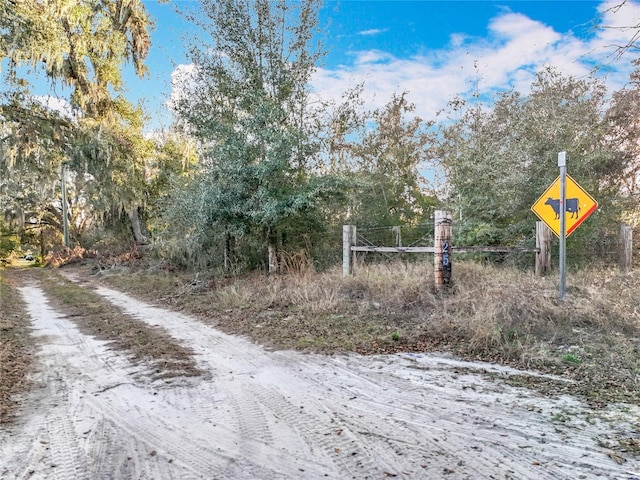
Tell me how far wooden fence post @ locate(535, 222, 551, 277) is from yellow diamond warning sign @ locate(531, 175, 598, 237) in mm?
1911

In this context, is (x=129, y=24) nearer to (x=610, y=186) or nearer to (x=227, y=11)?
(x=227, y=11)

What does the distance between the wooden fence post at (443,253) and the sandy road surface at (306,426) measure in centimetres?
281

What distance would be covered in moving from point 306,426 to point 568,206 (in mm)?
5578

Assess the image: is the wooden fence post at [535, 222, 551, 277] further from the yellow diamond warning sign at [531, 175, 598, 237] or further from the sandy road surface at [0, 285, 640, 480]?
the sandy road surface at [0, 285, 640, 480]

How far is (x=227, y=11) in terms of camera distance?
10.9 metres

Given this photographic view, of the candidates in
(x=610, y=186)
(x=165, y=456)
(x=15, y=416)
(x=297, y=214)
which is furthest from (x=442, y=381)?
(x=610, y=186)

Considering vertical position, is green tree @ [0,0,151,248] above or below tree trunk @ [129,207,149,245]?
above

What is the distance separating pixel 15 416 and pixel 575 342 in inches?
226

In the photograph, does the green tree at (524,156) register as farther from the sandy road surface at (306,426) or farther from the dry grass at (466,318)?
the sandy road surface at (306,426)

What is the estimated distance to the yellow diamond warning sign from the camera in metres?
6.29

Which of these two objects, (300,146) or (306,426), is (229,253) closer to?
(300,146)

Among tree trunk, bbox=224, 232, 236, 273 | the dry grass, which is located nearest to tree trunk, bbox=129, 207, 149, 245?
tree trunk, bbox=224, 232, 236, 273

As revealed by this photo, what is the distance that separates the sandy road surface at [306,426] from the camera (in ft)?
8.14

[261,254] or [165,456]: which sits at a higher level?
[261,254]
